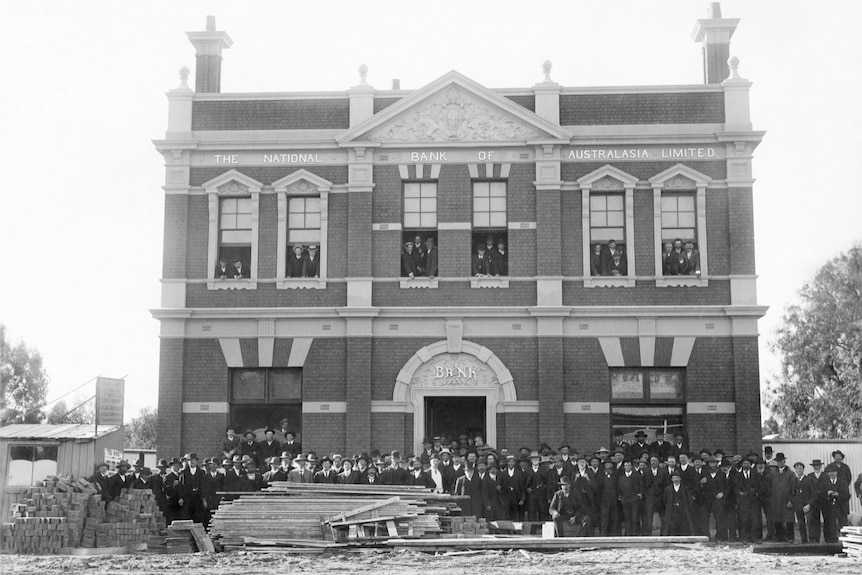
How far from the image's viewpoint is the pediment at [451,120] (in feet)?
87.1

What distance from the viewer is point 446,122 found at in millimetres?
26844

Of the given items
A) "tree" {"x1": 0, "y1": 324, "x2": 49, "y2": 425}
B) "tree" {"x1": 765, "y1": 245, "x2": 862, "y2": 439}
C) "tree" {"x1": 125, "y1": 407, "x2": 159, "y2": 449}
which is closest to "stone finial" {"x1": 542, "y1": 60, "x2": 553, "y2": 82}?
"tree" {"x1": 765, "y1": 245, "x2": 862, "y2": 439}

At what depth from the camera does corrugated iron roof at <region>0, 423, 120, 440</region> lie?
24.4 metres

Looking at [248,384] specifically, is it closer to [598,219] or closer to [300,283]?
[300,283]

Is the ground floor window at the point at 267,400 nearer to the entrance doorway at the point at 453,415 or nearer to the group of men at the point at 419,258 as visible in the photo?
the entrance doorway at the point at 453,415

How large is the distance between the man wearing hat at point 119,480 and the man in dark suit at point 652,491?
1028 cm

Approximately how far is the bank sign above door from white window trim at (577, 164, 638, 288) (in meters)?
3.08

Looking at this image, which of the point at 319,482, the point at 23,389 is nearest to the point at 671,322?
the point at 319,482

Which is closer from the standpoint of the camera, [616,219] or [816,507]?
[816,507]

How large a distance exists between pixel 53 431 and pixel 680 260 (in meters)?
14.7

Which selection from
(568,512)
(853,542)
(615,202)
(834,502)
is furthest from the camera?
(615,202)

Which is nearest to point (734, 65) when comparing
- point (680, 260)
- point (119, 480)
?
point (680, 260)

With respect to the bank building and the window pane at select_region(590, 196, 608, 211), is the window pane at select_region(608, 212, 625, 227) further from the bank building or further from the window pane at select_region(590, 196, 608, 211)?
the window pane at select_region(590, 196, 608, 211)

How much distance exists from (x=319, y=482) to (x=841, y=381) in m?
30.0
